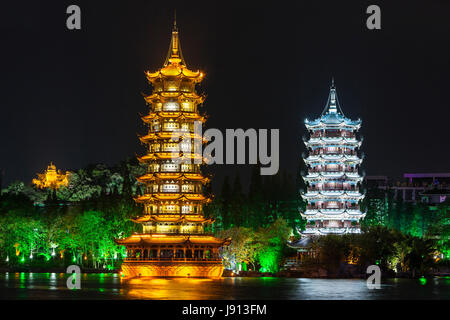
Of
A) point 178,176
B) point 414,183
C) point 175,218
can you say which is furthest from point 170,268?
point 414,183

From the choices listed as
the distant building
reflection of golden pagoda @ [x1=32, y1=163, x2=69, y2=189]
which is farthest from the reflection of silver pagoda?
the distant building

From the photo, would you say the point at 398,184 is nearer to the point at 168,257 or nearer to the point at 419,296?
the point at 168,257

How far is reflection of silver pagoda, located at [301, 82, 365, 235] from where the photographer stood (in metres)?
97.4

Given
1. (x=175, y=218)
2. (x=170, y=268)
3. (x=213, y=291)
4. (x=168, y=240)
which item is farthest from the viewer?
(x=175, y=218)

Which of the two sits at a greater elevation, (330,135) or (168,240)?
(330,135)

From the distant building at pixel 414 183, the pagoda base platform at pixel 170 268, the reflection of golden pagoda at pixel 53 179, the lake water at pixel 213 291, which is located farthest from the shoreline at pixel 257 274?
the distant building at pixel 414 183

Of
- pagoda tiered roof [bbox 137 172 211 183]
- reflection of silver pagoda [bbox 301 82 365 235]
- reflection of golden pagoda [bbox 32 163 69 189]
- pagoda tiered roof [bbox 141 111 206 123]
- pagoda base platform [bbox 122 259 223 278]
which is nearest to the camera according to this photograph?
pagoda base platform [bbox 122 259 223 278]

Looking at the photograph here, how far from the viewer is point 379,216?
113250 millimetres

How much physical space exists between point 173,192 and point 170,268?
6.94m

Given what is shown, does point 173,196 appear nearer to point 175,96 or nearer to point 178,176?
point 178,176

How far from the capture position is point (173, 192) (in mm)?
74562

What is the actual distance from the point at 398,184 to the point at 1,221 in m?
99.7

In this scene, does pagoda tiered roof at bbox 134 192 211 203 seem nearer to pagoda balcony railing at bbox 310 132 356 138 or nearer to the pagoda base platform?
the pagoda base platform
